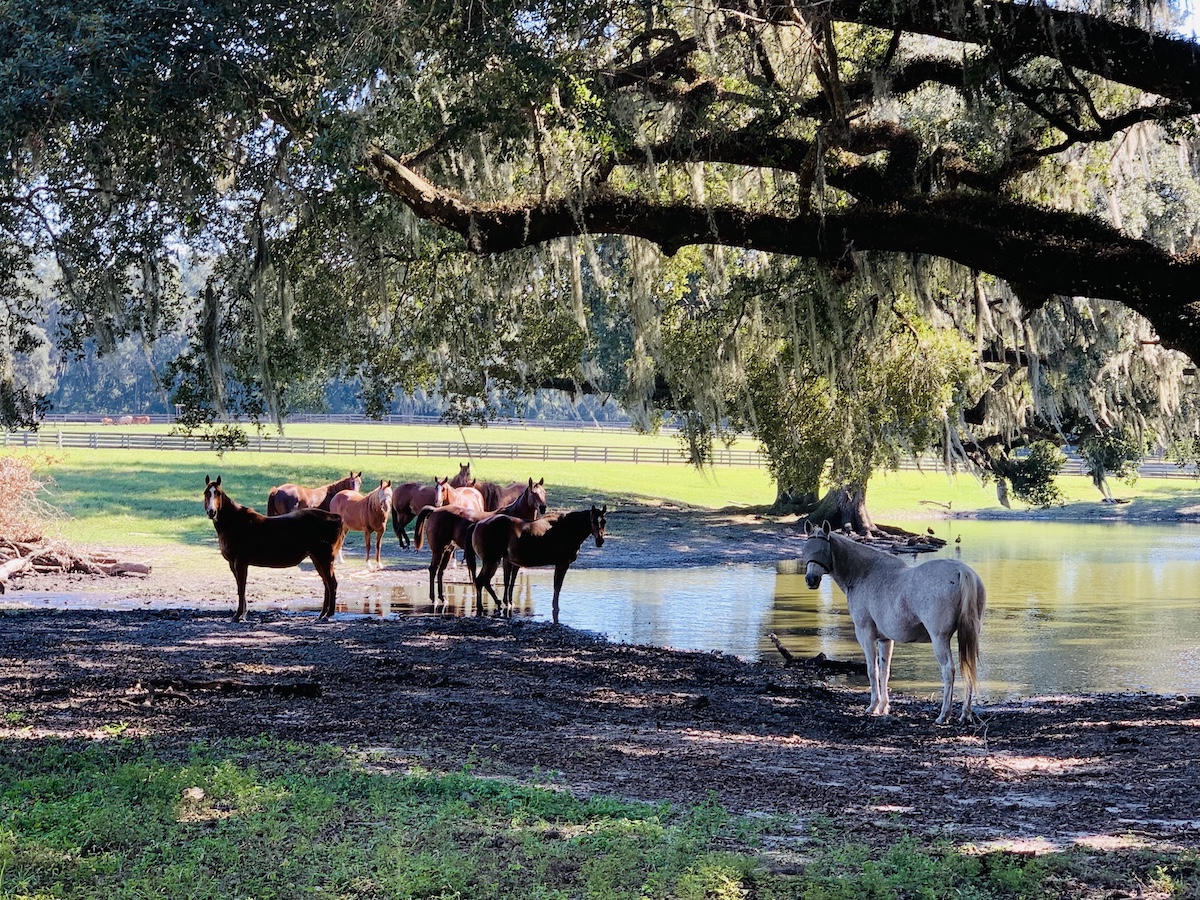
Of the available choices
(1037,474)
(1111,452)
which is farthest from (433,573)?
(1037,474)

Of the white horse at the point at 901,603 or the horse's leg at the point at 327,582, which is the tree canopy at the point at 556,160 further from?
the white horse at the point at 901,603

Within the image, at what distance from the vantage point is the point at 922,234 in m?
9.90

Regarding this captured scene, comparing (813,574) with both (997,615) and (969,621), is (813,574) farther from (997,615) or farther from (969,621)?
(997,615)

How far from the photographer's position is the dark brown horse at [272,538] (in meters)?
14.1

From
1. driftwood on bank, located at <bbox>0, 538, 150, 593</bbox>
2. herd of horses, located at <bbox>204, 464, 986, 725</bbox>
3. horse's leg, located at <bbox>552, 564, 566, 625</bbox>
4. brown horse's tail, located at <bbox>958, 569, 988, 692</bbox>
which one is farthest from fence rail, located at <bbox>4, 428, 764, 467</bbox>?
brown horse's tail, located at <bbox>958, 569, 988, 692</bbox>

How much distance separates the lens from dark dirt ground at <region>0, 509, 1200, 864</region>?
645 centimetres

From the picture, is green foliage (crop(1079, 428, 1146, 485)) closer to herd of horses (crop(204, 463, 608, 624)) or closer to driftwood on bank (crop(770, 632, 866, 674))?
herd of horses (crop(204, 463, 608, 624))

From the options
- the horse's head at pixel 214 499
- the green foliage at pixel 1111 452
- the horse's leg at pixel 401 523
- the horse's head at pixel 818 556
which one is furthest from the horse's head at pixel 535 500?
the green foliage at pixel 1111 452

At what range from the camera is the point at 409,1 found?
9703 millimetres

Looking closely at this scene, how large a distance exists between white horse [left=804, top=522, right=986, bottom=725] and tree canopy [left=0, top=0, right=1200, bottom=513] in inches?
95.7

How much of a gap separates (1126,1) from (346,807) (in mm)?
8148

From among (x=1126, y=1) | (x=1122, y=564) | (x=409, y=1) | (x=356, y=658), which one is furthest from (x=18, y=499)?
(x=1122, y=564)

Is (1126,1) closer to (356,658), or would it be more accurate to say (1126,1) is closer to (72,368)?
(356,658)

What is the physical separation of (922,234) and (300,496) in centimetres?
1534
